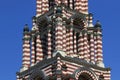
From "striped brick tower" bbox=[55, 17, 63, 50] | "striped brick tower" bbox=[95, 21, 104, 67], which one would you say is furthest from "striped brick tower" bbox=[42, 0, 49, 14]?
"striped brick tower" bbox=[95, 21, 104, 67]

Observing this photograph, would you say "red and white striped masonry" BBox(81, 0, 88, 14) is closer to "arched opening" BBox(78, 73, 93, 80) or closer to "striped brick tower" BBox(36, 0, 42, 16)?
"striped brick tower" BBox(36, 0, 42, 16)

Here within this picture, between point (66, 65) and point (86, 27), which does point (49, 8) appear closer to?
point (86, 27)

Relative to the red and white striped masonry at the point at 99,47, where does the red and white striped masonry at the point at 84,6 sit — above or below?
above

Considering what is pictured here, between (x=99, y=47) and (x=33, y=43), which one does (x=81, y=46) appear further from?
(x=33, y=43)

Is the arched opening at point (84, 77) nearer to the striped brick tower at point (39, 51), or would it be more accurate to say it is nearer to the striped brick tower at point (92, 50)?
the striped brick tower at point (92, 50)

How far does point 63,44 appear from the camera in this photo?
2085 inches

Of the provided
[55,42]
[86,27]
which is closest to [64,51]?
[55,42]

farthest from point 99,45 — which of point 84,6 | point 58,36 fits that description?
point 58,36

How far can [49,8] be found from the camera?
186 feet

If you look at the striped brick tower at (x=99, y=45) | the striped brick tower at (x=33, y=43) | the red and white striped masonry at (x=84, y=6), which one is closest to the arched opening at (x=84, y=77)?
the striped brick tower at (x=99, y=45)

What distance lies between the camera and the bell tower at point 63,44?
51.6 m

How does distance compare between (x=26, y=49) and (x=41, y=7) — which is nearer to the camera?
(x=26, y=49)

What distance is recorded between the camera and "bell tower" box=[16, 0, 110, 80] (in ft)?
169

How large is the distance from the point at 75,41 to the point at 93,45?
2.33 meters
